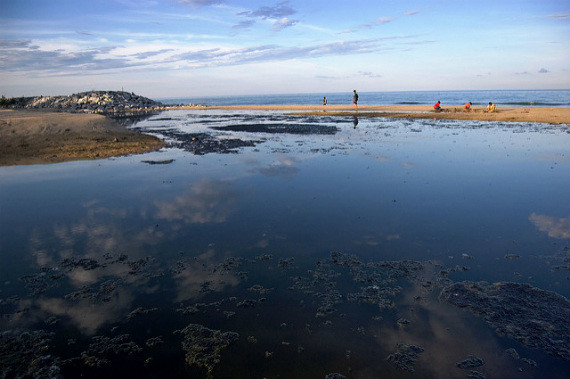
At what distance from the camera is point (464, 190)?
483 inches

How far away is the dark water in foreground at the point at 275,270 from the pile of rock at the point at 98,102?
240 ft

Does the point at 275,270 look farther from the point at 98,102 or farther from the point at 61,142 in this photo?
the point at 98,102

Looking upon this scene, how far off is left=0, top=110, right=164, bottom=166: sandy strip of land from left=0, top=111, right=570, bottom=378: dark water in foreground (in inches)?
209

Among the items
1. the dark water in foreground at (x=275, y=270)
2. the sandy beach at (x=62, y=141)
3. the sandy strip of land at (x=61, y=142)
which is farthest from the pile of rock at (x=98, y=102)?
the dark water in foreground at (x=275, y=270)

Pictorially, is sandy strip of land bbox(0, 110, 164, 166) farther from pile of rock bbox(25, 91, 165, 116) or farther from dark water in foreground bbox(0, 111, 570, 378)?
pile of rock bbox(25, 91, 165, 116)

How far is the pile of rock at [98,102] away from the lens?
77.7 meters

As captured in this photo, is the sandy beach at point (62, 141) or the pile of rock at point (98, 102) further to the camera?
the pile of rock at point (98, 102)

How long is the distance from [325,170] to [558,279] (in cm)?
1027

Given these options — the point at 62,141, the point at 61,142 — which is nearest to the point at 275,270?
the point at 61,142

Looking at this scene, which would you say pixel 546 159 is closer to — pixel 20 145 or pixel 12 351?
pixel 12 351

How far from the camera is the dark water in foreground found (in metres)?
4.83

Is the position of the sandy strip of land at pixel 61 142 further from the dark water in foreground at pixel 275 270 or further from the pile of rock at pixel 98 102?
the pile of rock at pixel 98 102

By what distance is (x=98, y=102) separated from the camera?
81000 mm

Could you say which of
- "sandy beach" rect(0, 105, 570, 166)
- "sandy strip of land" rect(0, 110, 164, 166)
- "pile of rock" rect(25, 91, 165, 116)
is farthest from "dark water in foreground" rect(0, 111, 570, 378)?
"pile of rock" rect(25, 91, 165, 116)
